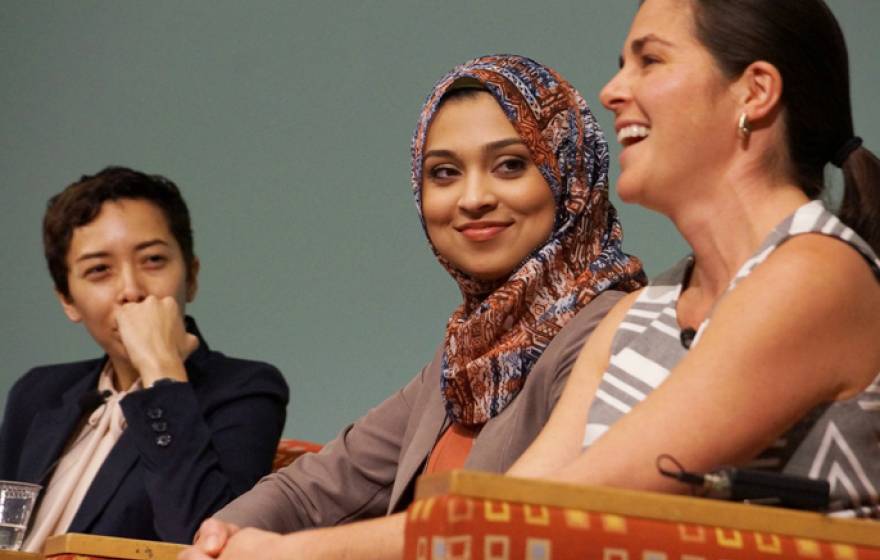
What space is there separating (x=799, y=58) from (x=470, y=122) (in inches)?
30.2

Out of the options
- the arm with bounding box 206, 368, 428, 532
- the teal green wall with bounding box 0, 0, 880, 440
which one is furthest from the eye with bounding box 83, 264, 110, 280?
the arm with bounding box 206, 368, 428, 532

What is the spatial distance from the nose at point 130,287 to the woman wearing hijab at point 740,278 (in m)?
1.38

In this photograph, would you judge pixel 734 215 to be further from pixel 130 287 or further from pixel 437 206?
pixel 130 287

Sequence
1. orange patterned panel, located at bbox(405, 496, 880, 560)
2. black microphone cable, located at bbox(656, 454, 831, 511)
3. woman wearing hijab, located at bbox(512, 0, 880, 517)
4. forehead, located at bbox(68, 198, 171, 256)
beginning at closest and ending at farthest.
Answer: orange patterned panel, located at bbox(405, 496, 880, 560), black microphone cable, located at bbox(656, 454, 831, 511), woman wearing hijab, located at bbox(512, 0, 880, 517), forehead, located at bbox(68, 198, 171, 256)

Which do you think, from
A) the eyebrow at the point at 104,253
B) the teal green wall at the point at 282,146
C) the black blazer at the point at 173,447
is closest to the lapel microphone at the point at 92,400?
the black blazer at the point at 173,447

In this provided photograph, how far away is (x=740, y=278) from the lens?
129 cm

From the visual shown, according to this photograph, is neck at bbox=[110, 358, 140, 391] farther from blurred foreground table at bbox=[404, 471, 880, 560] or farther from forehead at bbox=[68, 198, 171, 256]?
blurred foreground table at bbox=[404, 471, 880, 560]

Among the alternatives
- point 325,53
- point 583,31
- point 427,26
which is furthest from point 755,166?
point 325,53

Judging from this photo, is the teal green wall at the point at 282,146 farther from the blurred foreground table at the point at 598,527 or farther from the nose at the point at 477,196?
the blurred foreground table at the point at 598,527

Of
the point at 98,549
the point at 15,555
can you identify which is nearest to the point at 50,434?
the point at 15,555

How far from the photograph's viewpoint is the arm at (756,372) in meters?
1.12

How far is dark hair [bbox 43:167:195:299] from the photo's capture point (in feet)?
8.99

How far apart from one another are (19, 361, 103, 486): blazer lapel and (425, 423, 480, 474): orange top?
94cm

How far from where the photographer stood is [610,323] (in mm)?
1522
